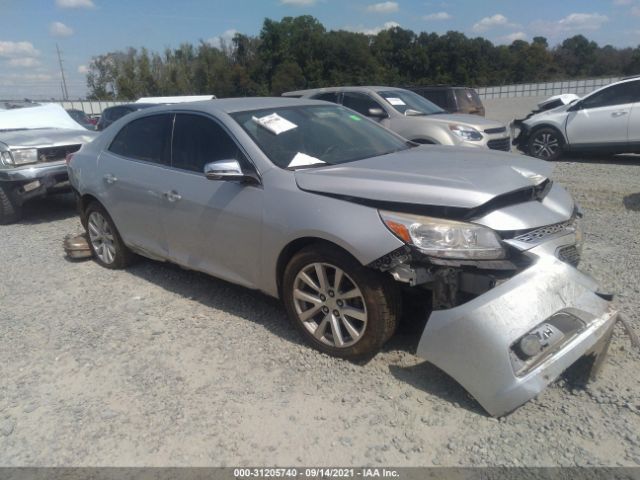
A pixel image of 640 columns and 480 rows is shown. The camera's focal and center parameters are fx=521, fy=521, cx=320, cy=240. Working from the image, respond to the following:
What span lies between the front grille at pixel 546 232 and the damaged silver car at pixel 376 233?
12 millimetres

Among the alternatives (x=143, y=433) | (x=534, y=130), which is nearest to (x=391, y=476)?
(x=143, y=433)

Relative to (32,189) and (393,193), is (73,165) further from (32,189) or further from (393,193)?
(393,193)

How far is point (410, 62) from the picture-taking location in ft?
211

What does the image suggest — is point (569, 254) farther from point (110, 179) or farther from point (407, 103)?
point (407, 103)

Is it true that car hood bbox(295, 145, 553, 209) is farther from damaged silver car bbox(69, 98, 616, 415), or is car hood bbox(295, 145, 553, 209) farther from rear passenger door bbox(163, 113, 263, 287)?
rear passenger door bbox(163, 113, 263, 287)

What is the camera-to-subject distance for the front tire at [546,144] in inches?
425

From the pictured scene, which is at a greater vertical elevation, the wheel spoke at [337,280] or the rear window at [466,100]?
the rear window at [466,100]

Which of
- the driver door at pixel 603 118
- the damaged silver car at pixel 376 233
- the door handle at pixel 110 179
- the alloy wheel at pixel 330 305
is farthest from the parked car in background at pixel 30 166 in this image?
the driver door at pixel 603 118

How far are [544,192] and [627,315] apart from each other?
1186 mm

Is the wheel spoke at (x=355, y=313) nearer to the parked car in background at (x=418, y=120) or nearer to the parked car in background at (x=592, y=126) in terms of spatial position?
the parked car in background at (x=418, y=120)

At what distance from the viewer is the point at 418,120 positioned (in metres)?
8.96

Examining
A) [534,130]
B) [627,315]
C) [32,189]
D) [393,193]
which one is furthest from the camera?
[534,130]

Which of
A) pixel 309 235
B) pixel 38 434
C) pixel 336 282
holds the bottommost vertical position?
pixel 38 434

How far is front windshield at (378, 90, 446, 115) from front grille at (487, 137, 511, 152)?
1.33 meters
